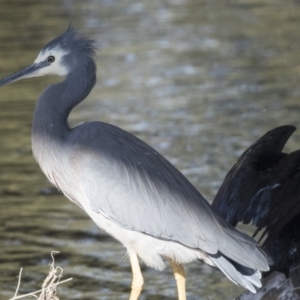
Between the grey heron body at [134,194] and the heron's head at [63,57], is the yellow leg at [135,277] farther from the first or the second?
the heron's head at [63,57]

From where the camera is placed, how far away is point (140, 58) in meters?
13.3

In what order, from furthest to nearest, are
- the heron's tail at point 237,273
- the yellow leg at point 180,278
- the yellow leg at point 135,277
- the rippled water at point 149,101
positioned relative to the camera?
1. the rippled water at point 149,101
2. the yellow leg at point 180,278
3. the yellow leg at point 135,277
4. the heron's tail at point 237,273

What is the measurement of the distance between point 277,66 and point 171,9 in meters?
4.61

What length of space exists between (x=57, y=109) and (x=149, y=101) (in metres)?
6.02

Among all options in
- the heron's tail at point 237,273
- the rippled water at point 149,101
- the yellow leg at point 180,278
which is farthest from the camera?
the rippled water at point 149,101

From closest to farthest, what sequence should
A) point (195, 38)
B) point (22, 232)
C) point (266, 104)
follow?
1. point (22, 232)
2. point (266, 104)
3. point (195, 38)

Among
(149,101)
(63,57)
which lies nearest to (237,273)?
(63,57)

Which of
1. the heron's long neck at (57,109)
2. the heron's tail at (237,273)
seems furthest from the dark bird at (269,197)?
the heron's long neck at (57,109)

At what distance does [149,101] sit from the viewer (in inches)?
440

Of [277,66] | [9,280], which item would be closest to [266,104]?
[277,66]

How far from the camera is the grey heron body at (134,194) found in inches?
191

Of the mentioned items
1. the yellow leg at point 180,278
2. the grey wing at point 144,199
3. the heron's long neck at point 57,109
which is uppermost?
the heron's long neck at point 57,109

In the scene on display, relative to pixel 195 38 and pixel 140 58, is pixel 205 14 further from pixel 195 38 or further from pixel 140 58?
pixel 140 58

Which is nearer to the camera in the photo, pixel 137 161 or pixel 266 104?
pixel 137 161
